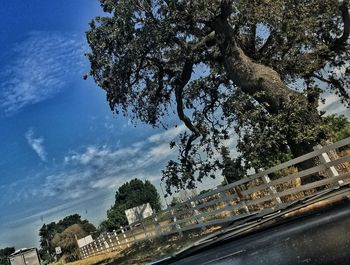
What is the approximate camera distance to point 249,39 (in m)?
21.4

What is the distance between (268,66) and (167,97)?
5.52 m

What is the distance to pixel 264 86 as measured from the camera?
17.9 metres

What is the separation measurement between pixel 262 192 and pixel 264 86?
14.9 ft

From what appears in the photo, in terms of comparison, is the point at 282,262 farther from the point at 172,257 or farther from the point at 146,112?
the point at 146,112

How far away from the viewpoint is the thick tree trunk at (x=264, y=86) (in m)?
17.1

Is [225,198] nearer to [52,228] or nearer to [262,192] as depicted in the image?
[262,192]

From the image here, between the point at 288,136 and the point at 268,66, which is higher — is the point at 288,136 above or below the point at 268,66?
below

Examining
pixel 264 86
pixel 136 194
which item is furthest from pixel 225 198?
pixel 136 194

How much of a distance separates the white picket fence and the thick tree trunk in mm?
1137

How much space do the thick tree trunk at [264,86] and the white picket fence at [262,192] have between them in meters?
1.14

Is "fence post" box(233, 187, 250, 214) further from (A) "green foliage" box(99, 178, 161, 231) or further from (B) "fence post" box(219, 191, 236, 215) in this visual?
(A) "green foliage" box(99, 178, 161, 231)

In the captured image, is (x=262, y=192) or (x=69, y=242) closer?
(x=262, y=192)

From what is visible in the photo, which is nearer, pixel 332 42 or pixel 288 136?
pixel 288 136

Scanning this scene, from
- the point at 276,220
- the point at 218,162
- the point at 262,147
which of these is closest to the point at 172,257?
the point at 276,220
